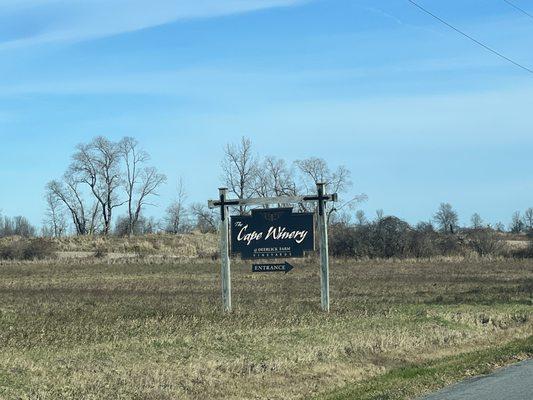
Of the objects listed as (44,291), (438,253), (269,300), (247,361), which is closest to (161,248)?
(438,253)

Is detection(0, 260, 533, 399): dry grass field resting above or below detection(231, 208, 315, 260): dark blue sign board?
below

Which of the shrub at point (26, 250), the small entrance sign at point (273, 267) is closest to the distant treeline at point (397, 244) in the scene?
the shrub at point (26, 250)

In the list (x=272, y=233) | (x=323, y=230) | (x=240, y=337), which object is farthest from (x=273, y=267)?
(x=240, y=337)

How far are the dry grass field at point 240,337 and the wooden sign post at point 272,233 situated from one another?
1244 millimetres

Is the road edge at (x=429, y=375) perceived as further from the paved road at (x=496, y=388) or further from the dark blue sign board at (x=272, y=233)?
the dark blue sign board at (x=272, y=233)

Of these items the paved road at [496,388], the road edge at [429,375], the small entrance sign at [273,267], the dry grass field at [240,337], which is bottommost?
the road edge at [429,375]

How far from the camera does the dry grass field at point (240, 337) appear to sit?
11.1 m

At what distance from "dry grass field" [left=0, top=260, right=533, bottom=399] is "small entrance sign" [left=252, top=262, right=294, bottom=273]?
1161 mm

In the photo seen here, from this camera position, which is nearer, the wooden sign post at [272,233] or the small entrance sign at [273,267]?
the wooden sign post at [272,233]

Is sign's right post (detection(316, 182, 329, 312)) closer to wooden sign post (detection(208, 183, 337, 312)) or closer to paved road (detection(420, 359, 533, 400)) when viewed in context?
wooden sign post (detection(208, 183, 337, 312))

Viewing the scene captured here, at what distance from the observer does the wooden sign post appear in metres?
22.1

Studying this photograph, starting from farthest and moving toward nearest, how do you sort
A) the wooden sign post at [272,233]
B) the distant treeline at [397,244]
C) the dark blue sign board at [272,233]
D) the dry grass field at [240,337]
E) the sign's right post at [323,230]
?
the distant treeline at [397,244] < the dark blue sign board at [272,233] < the wooden sign post at [272,233] < the sign's right post at [323,230] < the dry grass field at [240,337]

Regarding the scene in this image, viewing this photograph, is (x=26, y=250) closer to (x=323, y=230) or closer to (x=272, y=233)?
(x=272, y=233)

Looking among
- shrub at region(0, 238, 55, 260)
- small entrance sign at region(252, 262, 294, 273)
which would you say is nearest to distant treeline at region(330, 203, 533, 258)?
shrub at region(0, 238, 55, 260)
